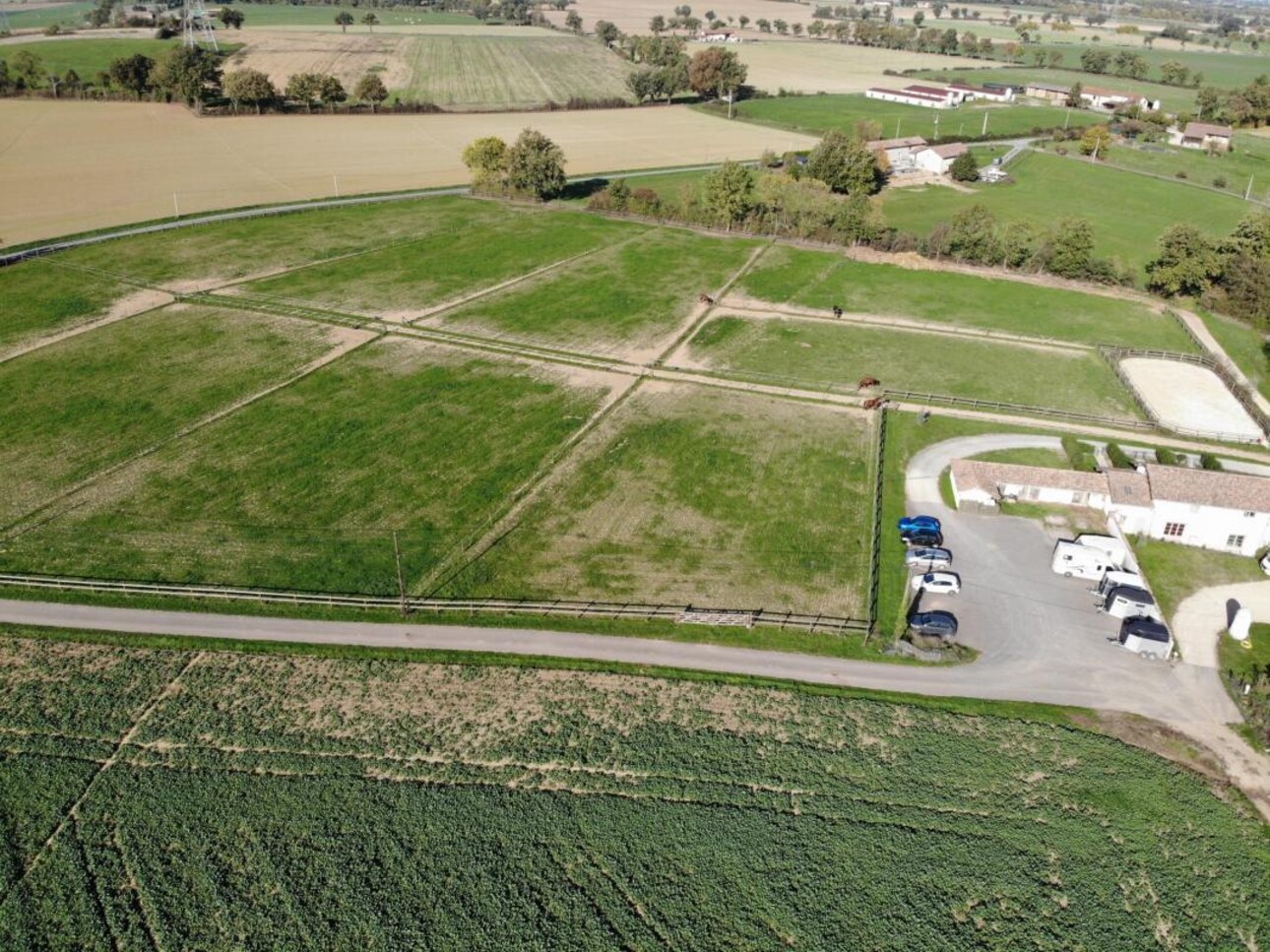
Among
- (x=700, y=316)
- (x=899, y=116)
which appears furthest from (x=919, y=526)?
(x=899, y=116)

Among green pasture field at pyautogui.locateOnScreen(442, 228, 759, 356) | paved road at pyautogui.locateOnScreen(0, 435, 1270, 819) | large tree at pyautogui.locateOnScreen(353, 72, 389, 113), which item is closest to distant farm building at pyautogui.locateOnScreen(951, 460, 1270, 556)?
paved road at pyautogui.locateOnScreen(0, 435, 1270, 819)

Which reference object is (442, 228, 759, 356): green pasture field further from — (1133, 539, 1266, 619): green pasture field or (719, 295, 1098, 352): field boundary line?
(1133, 539, 1266, 619): green pasture field

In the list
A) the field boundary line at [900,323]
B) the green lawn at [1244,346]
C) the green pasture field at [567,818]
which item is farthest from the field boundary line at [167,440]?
the green lawn at [1244,346]

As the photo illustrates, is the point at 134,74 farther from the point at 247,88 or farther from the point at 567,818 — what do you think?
the point at 567,818

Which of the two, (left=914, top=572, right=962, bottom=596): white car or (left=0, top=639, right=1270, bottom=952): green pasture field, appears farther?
(left=914, top=572, right=962, bottom=596): white car

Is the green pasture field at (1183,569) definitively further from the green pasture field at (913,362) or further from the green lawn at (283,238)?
the green lawn at (283,238)

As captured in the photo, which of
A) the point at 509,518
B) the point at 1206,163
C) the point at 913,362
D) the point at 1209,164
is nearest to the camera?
the point at 509,518

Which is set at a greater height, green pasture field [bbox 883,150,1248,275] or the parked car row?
green pasture field [bbox 883,150,1248,275]
